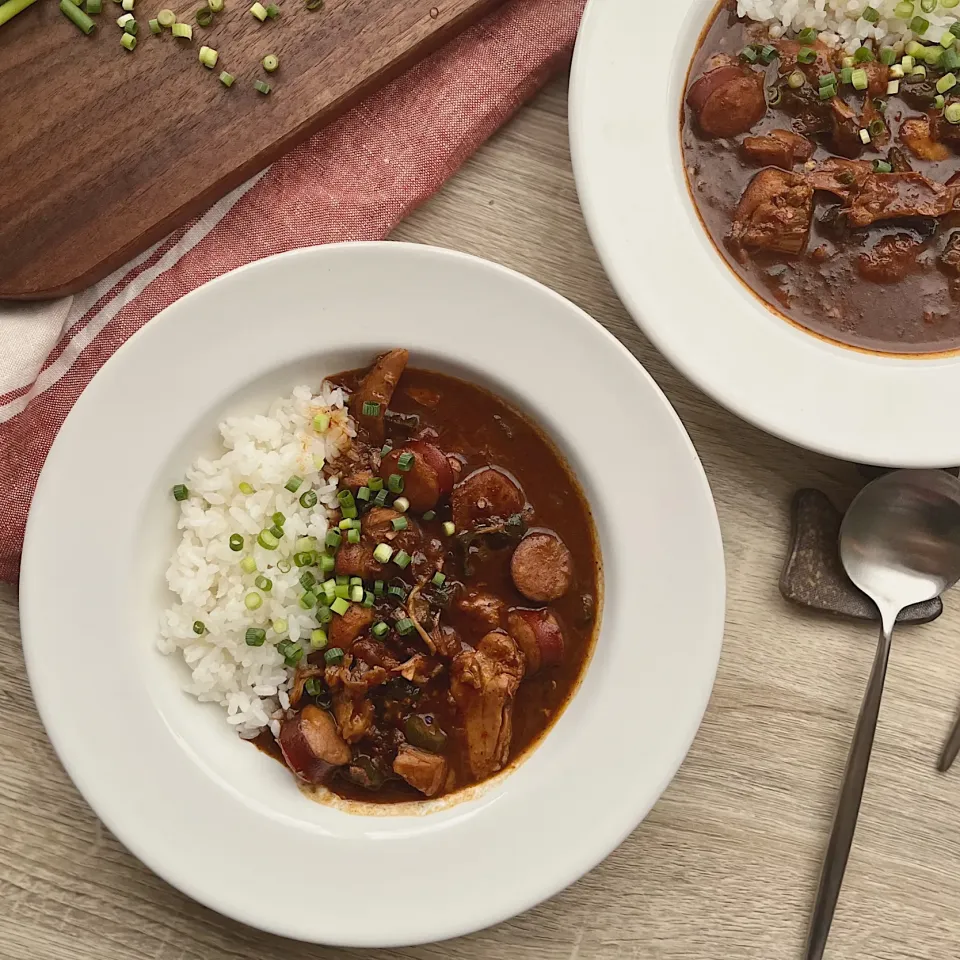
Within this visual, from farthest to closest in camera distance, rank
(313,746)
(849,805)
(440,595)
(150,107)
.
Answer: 1. (849,805)
2. (150,107)
3. (440,595)
4. (313,746)

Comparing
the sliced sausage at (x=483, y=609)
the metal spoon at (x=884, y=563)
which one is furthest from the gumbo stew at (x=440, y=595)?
the metal spoon at (x=884, y=563)

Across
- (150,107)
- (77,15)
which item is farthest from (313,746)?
(77,15)

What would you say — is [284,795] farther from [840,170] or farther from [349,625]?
[840,170]

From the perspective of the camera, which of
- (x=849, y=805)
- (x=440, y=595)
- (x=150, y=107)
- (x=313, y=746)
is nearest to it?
(x=313, y=746)

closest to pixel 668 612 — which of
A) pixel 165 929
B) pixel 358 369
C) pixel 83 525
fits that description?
pixel 358 369

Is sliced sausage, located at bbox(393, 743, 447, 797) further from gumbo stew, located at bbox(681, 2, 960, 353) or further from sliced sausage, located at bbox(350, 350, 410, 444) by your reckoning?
gumbo stew, located at bbox(681, 2, 960, 353)

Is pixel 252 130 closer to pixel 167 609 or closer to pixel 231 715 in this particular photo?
pixel 167 609

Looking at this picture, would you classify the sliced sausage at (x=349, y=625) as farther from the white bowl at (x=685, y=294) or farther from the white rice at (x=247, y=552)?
the white bowl at (x=685, y=294)
